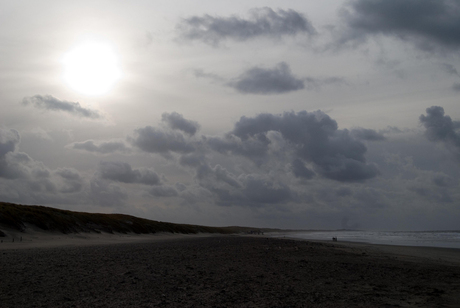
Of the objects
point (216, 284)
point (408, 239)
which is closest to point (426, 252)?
point (216, 284)

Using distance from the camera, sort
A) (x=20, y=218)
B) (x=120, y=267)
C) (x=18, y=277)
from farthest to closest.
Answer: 1. (x=20, y=218)
2. (x=120, y=267)
3. (x=18, y=277)

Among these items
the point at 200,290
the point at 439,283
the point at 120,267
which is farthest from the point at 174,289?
the point at 439,283

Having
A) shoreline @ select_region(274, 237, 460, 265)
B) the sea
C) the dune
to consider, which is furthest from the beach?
the sea

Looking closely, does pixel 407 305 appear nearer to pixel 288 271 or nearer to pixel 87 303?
pixel 288 271

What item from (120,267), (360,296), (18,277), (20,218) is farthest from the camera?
(20,218)

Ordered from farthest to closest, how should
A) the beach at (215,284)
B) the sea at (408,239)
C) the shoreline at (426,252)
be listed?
the sea at (408,239)
the shoreline at (426,252)
the beach at (215,284)

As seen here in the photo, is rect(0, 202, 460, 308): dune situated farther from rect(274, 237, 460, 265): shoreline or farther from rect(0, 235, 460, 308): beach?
rect(274, 237, 460, 265): shoreline

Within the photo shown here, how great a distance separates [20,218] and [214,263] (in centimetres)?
2822

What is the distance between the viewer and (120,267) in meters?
13.0

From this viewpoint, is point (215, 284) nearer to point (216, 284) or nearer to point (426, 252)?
point (216, 284)

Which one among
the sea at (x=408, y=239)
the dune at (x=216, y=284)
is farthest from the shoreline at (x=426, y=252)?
the dune at (x=216, y=284)

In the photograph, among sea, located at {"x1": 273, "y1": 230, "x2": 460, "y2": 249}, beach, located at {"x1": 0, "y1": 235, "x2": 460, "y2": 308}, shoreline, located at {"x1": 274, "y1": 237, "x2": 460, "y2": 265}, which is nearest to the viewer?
beach, located at {"x1": 0, "y1": 235, "x2": 460, "y2": 308}

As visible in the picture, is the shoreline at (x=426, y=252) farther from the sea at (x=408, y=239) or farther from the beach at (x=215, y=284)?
the beach at (x=215, y=284)

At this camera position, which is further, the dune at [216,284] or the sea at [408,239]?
the sea at [408,239]
